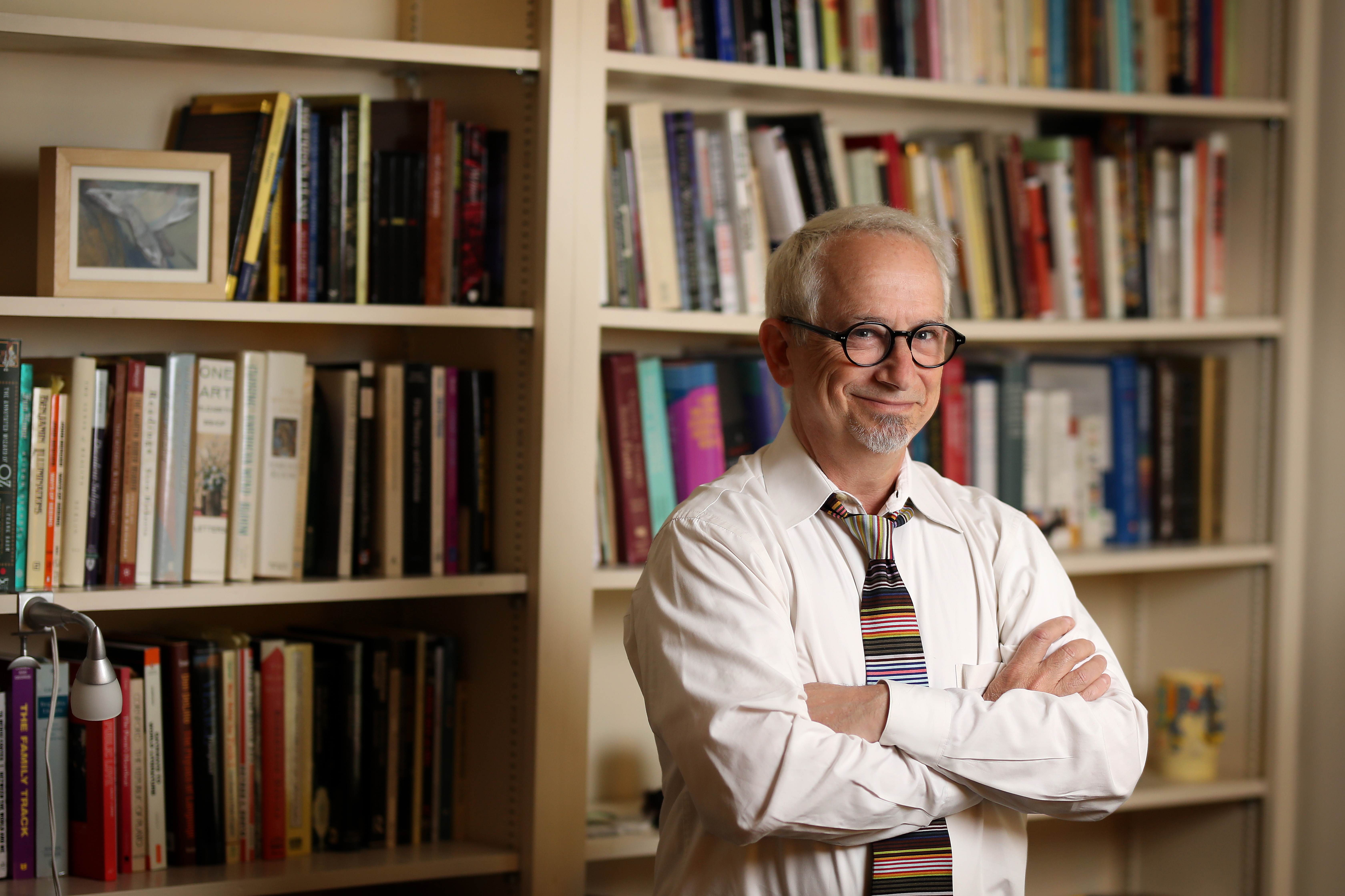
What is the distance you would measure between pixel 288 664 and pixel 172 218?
0.73 metres

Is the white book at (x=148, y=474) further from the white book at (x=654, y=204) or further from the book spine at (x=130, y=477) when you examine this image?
the white book at (x=654, y=204)

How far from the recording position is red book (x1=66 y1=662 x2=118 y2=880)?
175cm

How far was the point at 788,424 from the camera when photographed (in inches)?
61.4

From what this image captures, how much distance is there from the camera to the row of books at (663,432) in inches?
79.7

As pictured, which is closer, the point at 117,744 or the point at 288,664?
the point at 117,744

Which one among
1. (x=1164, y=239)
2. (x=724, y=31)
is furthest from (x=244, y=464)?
(x=1164, y=239)

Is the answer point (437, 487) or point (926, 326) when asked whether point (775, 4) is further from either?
point (437, 487)

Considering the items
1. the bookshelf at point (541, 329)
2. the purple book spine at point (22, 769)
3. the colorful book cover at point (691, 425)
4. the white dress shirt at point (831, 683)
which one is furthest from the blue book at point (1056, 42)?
the purple book spine at point (22, 769)

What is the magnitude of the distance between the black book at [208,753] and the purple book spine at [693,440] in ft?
2.72

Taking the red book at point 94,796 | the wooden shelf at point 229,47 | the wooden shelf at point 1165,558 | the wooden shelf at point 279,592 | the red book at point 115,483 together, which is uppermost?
the wooden shelf at point 229,47

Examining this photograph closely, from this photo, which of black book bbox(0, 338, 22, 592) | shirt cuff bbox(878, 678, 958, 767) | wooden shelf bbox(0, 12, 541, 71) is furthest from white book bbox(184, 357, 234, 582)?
shirt cuff bbox(878, 678, 958, 767)

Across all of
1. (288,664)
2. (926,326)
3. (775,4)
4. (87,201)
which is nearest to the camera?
(926,326)

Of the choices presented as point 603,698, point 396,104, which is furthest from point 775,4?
point 603,698

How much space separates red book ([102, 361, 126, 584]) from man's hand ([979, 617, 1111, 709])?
4.26 feet
